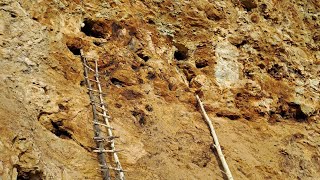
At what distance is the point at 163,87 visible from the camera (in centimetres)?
1070

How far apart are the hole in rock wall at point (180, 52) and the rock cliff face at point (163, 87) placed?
0.14 feet

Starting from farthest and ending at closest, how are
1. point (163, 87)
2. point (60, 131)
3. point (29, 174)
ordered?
point (163, 87)
point (60, 131)
point (29, 174)

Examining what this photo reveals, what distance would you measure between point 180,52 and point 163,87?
1994mm

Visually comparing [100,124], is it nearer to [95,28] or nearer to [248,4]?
[95,28]

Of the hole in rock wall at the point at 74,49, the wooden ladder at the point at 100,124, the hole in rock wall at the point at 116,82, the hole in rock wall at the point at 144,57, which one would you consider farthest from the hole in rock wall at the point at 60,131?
the hole in rock wall at the point at 144,57

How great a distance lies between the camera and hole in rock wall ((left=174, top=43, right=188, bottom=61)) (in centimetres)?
1219

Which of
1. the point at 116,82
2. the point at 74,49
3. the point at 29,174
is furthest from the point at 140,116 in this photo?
the point at 29,174

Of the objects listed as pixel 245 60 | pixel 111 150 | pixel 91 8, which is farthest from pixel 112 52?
pixel 245 60

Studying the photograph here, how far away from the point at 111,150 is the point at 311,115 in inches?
265

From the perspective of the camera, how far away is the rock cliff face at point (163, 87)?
7.85m

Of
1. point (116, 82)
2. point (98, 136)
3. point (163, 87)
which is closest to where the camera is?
point (98, 136)

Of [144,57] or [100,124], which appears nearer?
[100,124]

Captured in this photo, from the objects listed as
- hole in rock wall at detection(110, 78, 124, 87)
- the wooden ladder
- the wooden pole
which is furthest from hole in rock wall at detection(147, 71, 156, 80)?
the wooden pole

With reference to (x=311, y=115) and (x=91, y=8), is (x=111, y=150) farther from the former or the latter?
(x=311, y=115)
